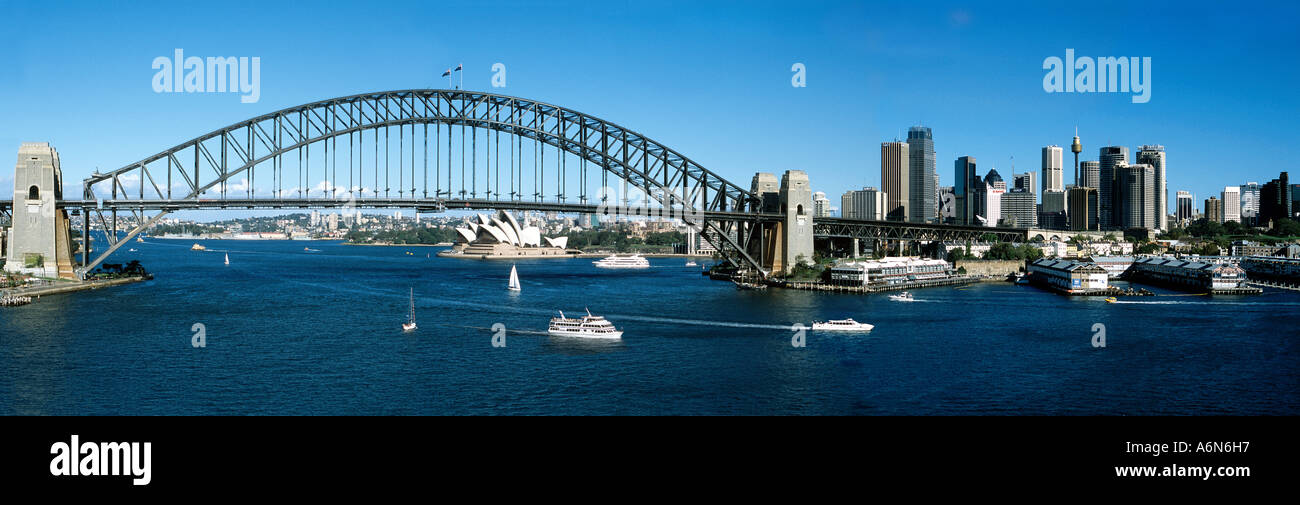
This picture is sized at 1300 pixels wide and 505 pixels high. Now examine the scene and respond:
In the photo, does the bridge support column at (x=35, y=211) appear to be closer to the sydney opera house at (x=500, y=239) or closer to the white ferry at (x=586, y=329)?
the white ferry at (x=586, y=329)

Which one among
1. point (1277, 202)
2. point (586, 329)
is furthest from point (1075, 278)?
point (1277, 202)

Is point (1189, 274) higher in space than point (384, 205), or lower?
lower

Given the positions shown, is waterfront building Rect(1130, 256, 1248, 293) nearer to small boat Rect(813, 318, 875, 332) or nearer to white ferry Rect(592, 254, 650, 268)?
small boat Rect(813, 318, 875, 332)

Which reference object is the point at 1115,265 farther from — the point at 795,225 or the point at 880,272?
the point at 795,225

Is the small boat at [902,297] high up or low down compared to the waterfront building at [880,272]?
down

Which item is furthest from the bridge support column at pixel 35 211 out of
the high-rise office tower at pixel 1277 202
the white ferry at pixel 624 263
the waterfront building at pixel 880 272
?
the high-rise office tower at pixel 1277 202

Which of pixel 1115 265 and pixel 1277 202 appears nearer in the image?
pixel 1115 265

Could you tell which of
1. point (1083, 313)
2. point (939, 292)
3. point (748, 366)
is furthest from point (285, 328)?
point (939, 292)
